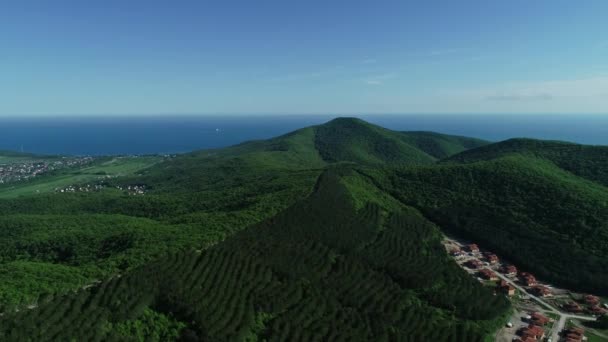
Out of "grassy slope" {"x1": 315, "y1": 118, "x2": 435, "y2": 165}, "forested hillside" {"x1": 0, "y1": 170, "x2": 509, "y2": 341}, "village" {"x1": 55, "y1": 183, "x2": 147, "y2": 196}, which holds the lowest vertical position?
"village" {"x1": 55, "y1": 183, "x2": 147, "y2": 196}

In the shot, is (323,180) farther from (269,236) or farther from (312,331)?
(312,331)

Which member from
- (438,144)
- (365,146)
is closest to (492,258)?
(365,146)

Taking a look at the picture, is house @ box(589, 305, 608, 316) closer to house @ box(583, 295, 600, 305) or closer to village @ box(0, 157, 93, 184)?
house @ box(583, 295, 600, 305)

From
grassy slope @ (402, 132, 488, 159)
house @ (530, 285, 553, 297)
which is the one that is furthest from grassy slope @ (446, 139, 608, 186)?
grassy slope @ (402, 132, 488, 159)

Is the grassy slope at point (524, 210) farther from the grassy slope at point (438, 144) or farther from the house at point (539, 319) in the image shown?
the grassy slope at point (438, 144)

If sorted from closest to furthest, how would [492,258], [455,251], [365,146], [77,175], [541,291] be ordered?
[541,291], [492,258], [455,251], [77,175], [365,146]

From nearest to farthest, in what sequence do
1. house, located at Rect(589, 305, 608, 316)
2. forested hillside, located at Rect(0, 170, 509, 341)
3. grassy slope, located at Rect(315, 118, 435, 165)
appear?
1. forested hillside, located at Rect(0, 170, 509, 341)
2. house, located at Rect(589, 305, 608, 316)
3. grassy slope, located at Rect(315, 118, 435, 165)

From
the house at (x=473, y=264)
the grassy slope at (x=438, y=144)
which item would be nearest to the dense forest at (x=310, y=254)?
the house at (x=473, y=264)

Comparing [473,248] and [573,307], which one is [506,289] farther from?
[473,248]
